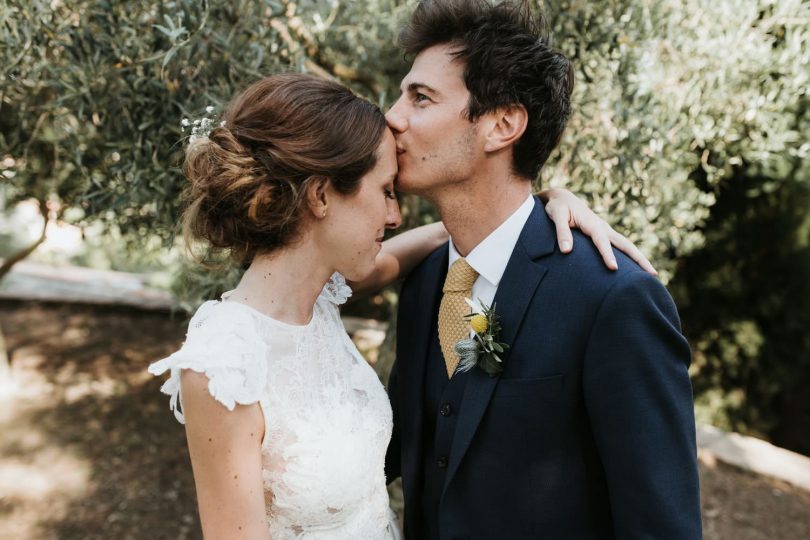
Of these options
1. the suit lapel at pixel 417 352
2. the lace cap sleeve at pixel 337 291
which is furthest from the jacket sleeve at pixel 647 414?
the lace cap sleeve at pixel 337 291

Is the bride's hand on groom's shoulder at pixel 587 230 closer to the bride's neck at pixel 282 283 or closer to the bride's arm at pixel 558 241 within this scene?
the bride's arm at pixel 558 241

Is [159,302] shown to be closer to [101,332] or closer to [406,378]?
[101,332]

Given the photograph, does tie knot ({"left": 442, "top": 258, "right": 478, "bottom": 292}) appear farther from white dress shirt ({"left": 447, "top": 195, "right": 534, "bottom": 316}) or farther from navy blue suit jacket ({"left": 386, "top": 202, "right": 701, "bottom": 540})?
navy blue suit jacket ({"left": 386, "top": 202, "right": 701, "bottom": 540})

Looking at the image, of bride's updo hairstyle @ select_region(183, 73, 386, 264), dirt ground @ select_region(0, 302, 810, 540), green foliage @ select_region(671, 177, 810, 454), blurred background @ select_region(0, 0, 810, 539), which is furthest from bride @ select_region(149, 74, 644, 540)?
green foliage @ select_region(671, 177, 810, 454)

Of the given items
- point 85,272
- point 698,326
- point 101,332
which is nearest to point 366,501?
point 698,326

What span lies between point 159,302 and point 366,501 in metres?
6.15

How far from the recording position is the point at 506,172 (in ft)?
6.98

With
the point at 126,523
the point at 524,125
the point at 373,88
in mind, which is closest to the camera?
the point at 524,125

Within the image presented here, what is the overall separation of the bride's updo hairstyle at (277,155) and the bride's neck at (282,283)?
45 mm

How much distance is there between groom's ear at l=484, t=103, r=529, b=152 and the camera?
2.08 m

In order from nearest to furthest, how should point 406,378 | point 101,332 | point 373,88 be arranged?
1. point 406,378
2. point 373,88
3. point 101,332

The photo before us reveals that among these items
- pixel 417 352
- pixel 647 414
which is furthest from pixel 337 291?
pixel 647 414

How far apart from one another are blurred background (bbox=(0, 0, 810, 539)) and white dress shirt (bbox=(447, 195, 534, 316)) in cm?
109

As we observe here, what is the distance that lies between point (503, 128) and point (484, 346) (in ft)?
2.38
